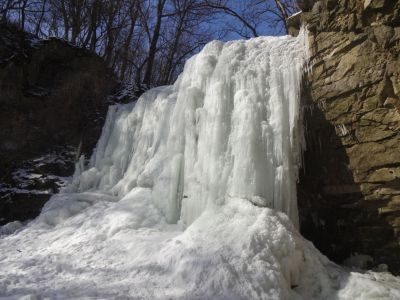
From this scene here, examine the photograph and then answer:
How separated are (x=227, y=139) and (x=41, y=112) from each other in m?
4.92

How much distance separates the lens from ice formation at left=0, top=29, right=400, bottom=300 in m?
3.73

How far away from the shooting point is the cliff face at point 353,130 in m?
4.82

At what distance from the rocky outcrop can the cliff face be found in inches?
191

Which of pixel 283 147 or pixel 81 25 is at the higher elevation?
pixel 81 25

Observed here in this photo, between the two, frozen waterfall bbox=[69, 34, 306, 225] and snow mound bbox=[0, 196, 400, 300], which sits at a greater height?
frozen waterfall bbox=[69, 34, 306, 225]

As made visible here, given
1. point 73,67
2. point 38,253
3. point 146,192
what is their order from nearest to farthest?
point 38,253 < point 146,192 < point 73,67

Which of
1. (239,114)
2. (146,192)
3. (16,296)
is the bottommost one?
(16,296)

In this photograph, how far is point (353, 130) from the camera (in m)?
5.20

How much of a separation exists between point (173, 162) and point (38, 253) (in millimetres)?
2223

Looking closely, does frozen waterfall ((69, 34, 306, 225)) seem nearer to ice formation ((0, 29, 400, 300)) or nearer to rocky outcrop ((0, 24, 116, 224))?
ice formation ((0, 29, 400, 300))

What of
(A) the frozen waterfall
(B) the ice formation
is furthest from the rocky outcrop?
(A) the frozen waterfall

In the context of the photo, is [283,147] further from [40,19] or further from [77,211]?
[40,19]

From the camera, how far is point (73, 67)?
29.6 feet

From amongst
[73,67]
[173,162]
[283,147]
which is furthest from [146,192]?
[73,67]
